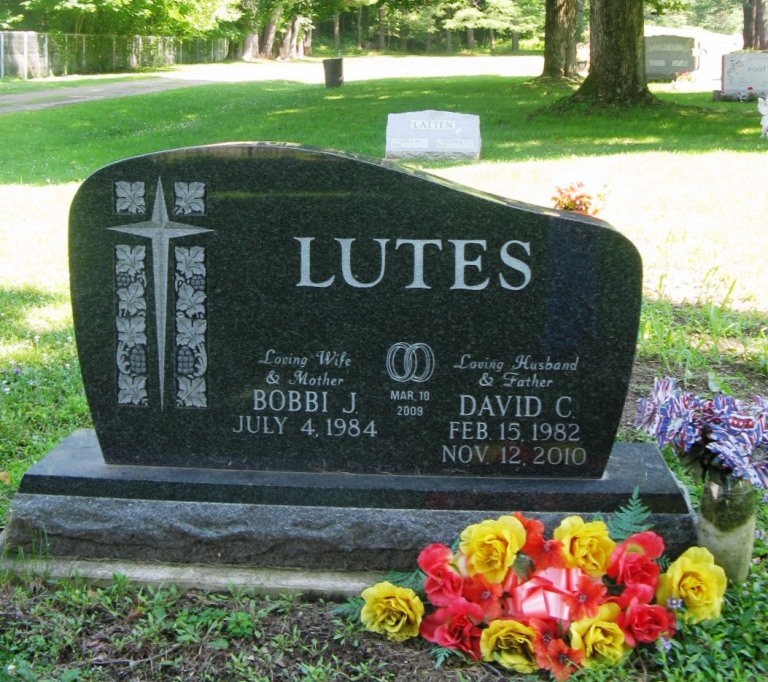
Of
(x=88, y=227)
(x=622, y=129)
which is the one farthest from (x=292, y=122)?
(x=88, y=227)

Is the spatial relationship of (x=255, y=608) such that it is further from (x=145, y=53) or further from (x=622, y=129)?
(x=145, y=53)

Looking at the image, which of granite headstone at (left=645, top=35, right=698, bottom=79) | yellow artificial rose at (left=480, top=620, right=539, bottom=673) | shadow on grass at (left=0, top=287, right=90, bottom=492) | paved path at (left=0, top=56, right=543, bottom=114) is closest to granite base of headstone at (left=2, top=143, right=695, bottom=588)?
yellow artificial rose at (left=480, top=620, right=539, bottom=673)

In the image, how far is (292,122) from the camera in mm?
19953

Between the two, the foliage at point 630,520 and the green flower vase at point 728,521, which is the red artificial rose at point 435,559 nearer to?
the foliage at point 630,520

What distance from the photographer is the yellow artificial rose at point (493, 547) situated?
3.26m

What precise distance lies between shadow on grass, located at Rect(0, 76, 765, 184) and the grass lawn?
0.09 metres

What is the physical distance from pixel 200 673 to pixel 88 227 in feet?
5.26

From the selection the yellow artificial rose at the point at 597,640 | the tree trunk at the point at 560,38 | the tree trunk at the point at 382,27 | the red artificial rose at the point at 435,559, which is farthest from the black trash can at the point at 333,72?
the tree trunk at the point at 382,27

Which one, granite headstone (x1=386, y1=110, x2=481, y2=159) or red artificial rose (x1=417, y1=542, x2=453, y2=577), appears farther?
granite headstone (x1=386, y1=110, x2=481, y2=159)

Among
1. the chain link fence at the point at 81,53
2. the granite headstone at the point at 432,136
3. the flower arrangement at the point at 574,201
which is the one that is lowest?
the flower arrangement at the point at 574,201

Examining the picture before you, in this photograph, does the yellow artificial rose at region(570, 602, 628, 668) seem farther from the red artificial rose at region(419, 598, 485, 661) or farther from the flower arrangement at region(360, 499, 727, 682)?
the red artificial rose at region(419, 598, 485, 661)

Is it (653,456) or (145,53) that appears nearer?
(653,456)

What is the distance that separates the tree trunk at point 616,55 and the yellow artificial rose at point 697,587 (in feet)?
55.8

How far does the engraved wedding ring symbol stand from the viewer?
369 cm
